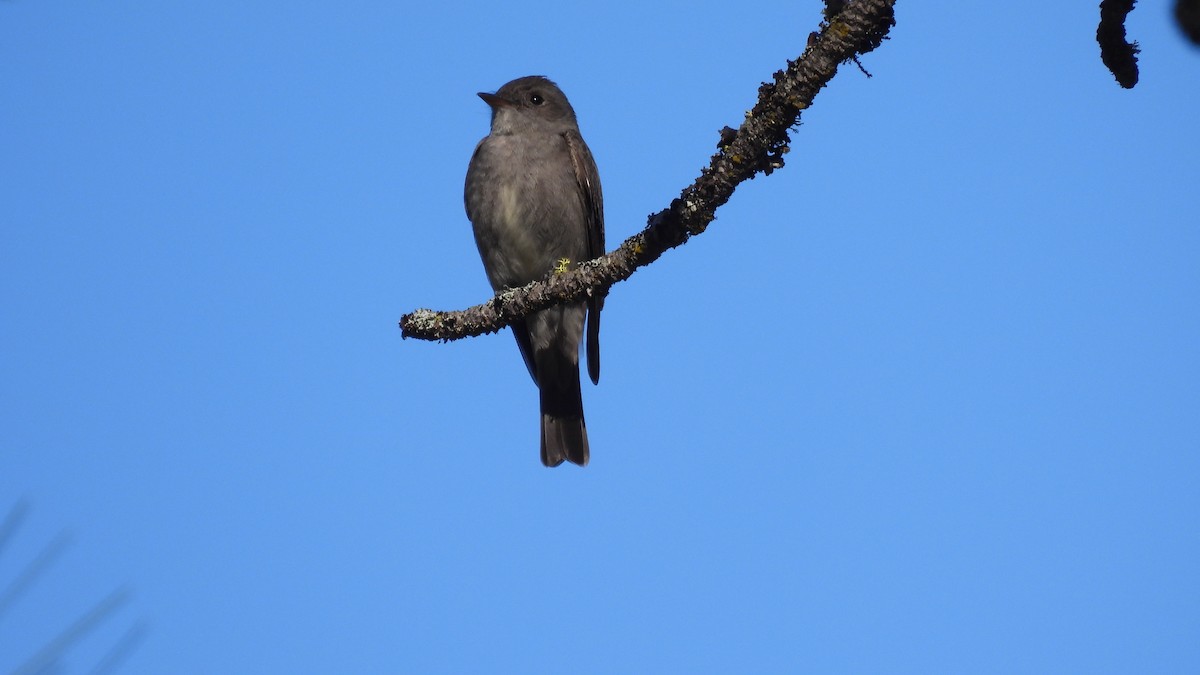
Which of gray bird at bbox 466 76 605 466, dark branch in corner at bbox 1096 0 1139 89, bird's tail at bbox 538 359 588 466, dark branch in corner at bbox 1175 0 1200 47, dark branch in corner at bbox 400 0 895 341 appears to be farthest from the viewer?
bird's tail at bbox 538 359 588 466

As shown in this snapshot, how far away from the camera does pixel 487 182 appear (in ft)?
25.7

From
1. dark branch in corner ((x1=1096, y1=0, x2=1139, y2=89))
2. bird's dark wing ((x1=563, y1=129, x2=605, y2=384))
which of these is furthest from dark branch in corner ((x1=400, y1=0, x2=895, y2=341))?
bird's dark wing ((x1=563, y1=129, x2=605, y2=384))

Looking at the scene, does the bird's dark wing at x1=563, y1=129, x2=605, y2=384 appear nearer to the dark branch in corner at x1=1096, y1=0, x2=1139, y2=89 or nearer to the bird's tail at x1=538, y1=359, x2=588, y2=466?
the bird's tail at x1=538, y1=359, x2=588, y2=466

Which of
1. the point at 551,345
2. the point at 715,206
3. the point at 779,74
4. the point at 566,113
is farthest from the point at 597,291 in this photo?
the point at 566,113

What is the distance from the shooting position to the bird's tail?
8.17 metres

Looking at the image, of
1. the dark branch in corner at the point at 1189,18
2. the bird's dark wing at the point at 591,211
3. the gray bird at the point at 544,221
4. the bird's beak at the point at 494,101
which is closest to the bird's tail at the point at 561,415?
the gray bird at the point at 544,221

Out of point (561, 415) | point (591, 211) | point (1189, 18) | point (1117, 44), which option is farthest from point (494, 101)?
point (1189, 18)

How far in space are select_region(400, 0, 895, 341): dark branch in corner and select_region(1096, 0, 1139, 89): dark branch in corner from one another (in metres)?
0.58

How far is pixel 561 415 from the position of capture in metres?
8.28

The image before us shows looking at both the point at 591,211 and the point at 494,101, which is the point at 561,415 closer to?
the point at 591,211

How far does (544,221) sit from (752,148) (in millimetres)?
3897

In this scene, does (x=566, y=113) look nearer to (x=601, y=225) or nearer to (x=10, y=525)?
(x=601, y=225)

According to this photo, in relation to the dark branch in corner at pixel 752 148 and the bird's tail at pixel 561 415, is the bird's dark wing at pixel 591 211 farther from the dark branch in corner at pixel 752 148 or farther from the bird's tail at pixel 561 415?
the dark branch in corner at pixel 752 148

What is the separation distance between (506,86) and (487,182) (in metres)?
1.01
